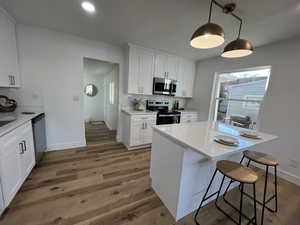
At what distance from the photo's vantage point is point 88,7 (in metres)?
1.76

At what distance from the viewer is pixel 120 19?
2.00 meters

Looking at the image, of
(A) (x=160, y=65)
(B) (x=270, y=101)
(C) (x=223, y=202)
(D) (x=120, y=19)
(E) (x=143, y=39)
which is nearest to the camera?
(C) (x=223, y=202)

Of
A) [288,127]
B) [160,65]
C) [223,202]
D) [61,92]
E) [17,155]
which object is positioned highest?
[160,65]

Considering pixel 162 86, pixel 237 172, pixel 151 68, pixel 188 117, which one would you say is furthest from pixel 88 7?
pixel 188 117

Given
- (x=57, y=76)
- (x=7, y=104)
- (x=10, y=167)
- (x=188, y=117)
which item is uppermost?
(x=57, y=76)

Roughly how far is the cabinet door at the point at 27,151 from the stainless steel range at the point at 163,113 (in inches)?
97.0

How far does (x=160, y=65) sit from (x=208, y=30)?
2347mm

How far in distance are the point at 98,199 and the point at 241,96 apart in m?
3.57

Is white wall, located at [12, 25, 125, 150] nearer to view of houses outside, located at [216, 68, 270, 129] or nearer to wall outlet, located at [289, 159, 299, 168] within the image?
view of houses outside, located at [216, 68, 270, 129]

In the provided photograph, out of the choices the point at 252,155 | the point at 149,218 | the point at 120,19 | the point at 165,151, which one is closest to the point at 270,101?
the point at 252,155

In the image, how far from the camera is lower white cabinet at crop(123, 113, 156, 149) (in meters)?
2.98

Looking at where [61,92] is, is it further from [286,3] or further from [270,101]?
[270,101]

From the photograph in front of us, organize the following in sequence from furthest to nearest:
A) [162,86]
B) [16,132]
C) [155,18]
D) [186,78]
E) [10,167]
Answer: [186,78] → [162,86] → [155,18] → [16,132] → [10,167]

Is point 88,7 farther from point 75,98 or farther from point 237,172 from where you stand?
point 237,172
